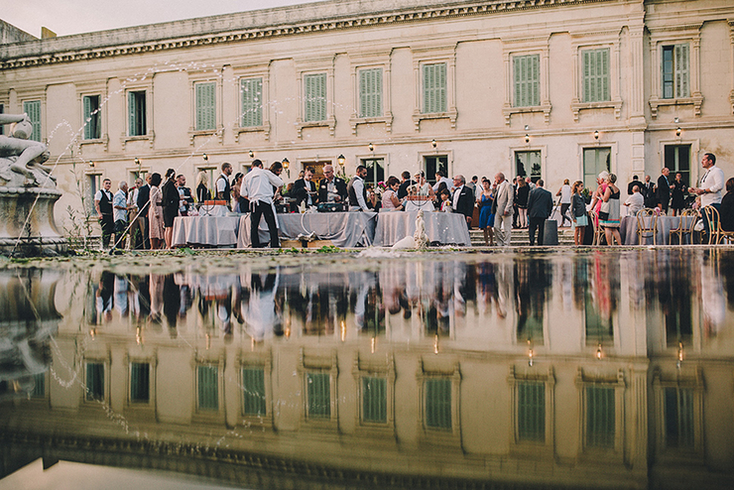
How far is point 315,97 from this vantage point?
2464 centimetres

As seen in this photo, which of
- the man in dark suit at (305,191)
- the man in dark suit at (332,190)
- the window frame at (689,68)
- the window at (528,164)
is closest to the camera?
the man in dark suit at (332,190)

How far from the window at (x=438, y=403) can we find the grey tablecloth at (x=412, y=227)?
11224mm

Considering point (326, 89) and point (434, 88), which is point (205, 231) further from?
point (434, 88)

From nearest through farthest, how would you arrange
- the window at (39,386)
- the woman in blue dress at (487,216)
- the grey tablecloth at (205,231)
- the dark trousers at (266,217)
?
the window at (39,386), the dark trousers at (266,217), the grey tablecloth at (205,231), the woman in blue dress at (487,216)

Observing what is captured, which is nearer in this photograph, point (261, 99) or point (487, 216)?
point (487, 216)

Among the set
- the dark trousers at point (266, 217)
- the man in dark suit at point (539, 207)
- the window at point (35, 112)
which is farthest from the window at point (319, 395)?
the window at point (35, 112)

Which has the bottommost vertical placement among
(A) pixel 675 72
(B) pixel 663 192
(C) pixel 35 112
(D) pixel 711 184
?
(D) pixel 711 184

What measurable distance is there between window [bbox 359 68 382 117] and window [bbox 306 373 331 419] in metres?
23.2

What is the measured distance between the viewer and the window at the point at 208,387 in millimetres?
1240

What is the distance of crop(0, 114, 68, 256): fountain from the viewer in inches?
335

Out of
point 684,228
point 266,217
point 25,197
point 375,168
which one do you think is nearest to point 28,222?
point 25,197

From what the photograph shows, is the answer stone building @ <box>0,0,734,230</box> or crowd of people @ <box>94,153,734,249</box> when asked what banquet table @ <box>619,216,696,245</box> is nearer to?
crowd of people @ <box>94,153,734,249</box>

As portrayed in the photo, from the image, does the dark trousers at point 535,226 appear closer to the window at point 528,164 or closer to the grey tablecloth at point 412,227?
the grey tablecloth at point 412,227

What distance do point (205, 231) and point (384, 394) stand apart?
13.5 m
